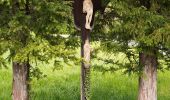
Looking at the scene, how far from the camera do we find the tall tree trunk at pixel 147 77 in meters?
7.01

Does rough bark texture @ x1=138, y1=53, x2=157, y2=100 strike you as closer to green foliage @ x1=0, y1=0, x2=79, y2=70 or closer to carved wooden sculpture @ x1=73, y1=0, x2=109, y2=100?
carved wooden sculpture @ x1=73, y1=0, x2=109, y2=100

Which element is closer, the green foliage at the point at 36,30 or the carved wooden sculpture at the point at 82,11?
the green foliage at the point at 36,30

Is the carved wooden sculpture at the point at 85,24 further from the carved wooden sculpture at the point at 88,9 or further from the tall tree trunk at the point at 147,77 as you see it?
the tall tree trunk at the point at 147,77

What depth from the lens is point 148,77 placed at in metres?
7.07

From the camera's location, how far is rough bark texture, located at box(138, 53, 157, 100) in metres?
7.02

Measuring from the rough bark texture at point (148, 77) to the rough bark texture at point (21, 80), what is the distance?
1.68 metres

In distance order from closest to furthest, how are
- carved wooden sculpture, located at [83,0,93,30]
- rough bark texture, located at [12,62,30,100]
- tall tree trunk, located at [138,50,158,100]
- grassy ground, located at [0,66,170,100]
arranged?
1. carved wooden sculpture, located at [83,0,93,30]
2. rough bark texture, located at [12,62,30,100]
3. tall tree trunk, located at [138,50,158,100]
4. grassy ground, located at [0,66,170,100]

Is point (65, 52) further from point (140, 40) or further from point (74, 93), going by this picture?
point (74, 93)

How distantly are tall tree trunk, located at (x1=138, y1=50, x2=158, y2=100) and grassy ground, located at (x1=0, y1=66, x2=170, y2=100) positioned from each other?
142 cm

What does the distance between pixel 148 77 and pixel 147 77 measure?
0.02 meters

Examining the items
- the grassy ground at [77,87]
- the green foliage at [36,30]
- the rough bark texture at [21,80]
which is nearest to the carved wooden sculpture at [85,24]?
the green foliage at [36,30]

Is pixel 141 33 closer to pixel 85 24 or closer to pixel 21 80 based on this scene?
pixel 85 24

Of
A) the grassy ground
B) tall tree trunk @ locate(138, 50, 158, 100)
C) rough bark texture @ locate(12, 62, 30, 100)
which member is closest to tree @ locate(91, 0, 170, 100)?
tall tree trunk @ locate(138, 50, 158, 100)

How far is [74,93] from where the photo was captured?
9828 mm
